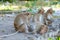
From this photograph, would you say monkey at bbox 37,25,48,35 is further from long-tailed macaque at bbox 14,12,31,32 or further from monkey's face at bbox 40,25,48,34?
long-tailed macaque at bbox 14,12,31,32

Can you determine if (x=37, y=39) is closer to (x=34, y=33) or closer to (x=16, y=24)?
(x=34, y=33)

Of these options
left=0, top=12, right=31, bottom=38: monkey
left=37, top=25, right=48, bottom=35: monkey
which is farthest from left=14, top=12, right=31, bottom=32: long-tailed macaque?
left=37, top=25, right=48, bottom=35: monkey

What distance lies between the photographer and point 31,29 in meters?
3.85

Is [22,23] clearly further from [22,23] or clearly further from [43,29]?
[43,29]

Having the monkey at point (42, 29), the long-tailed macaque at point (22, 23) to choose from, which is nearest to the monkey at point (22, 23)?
the long-tailed macaque at point (22, 23)

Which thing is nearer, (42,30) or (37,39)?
(37,39)

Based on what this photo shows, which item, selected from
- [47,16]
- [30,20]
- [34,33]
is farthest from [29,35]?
[47,16]

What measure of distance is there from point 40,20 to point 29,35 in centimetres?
63

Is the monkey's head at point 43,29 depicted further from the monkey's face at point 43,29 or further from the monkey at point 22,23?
the monkey at point 22,23

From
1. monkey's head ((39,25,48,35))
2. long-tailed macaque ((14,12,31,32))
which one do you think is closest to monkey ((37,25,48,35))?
monkey's head ((39,25,48,35))

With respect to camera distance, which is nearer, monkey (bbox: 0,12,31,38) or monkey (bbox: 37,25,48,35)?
monkey (bbox: 37,25,48,35)

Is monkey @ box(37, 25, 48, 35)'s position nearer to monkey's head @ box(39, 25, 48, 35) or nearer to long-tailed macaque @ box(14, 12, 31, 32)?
monkey's head @ box(39, 25, 48, 35)

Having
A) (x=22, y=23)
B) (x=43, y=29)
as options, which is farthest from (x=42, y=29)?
(x=22, y=23)

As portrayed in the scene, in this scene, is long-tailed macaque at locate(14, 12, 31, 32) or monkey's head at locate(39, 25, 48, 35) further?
long-tailed macaque at locate(14, 12, 31, 32)
